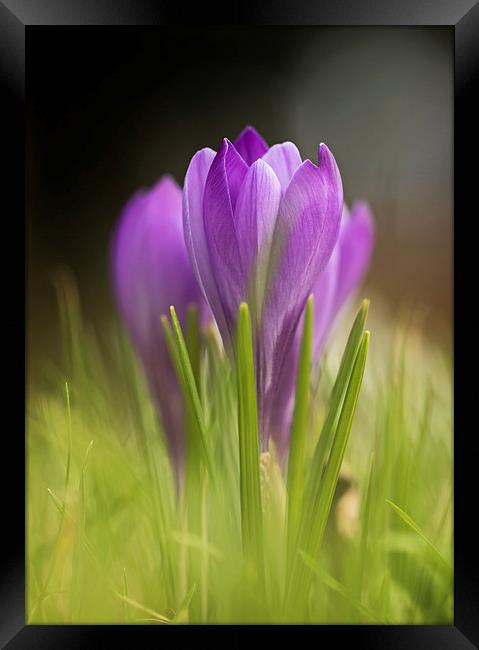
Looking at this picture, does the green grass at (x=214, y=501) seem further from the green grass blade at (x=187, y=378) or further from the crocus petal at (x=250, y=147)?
the crocus petal at (x=250, y=147)

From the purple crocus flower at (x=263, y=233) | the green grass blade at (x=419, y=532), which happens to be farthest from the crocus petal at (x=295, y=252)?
the green grass blade at (x=419, y=532)

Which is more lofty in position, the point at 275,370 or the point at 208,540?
the point at 275,370

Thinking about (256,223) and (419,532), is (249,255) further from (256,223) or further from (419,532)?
(419,532)

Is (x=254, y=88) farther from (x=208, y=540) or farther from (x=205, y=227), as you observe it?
(x=208, y=540)

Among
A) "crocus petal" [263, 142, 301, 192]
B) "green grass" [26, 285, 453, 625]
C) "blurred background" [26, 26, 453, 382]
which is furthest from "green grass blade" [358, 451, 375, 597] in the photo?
"crocus petal" [263, 142, 301, 192]

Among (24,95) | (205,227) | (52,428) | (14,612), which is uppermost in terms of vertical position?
(24,95)

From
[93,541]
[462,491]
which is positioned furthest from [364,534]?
[93,541]

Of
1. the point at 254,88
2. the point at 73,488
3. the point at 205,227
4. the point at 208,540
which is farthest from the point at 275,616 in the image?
the point at 254,88
